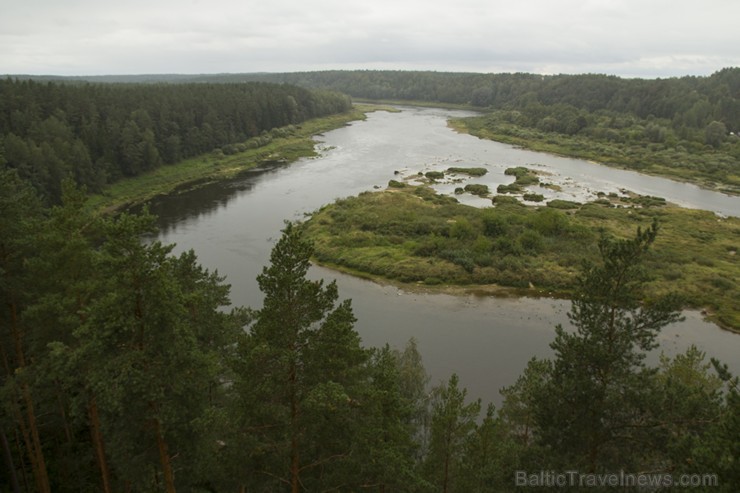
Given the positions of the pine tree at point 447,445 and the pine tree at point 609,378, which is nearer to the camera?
the pine tree at point 609,378

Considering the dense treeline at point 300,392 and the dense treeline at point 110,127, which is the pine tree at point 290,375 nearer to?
the dense treeline at point 300,392

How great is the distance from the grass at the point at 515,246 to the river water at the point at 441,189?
3.00 m

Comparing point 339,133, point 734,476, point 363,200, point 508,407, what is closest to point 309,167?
point 363,200

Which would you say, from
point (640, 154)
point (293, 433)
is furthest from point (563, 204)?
point (293, 433)

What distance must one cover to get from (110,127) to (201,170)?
1675cm

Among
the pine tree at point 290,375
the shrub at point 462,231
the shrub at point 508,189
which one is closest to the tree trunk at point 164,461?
the pine tree at point 290,375

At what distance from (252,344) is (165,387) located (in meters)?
2.27

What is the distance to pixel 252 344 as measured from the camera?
12820 mm

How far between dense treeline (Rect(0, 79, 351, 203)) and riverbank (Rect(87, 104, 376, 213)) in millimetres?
2127

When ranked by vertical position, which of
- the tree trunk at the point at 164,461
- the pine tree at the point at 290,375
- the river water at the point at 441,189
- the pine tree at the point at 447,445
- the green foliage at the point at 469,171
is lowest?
the river water at the point at 441,189

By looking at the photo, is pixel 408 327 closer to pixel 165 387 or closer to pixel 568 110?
pixel 165 387

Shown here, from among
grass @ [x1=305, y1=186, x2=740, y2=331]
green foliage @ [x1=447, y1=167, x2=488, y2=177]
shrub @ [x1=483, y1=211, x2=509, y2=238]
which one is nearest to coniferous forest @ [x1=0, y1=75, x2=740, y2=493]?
grass @ [x1=305, y1=186, x2=740, y2=331]

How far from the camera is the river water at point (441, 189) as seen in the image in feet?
115

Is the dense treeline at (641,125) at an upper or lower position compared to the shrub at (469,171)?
upper
